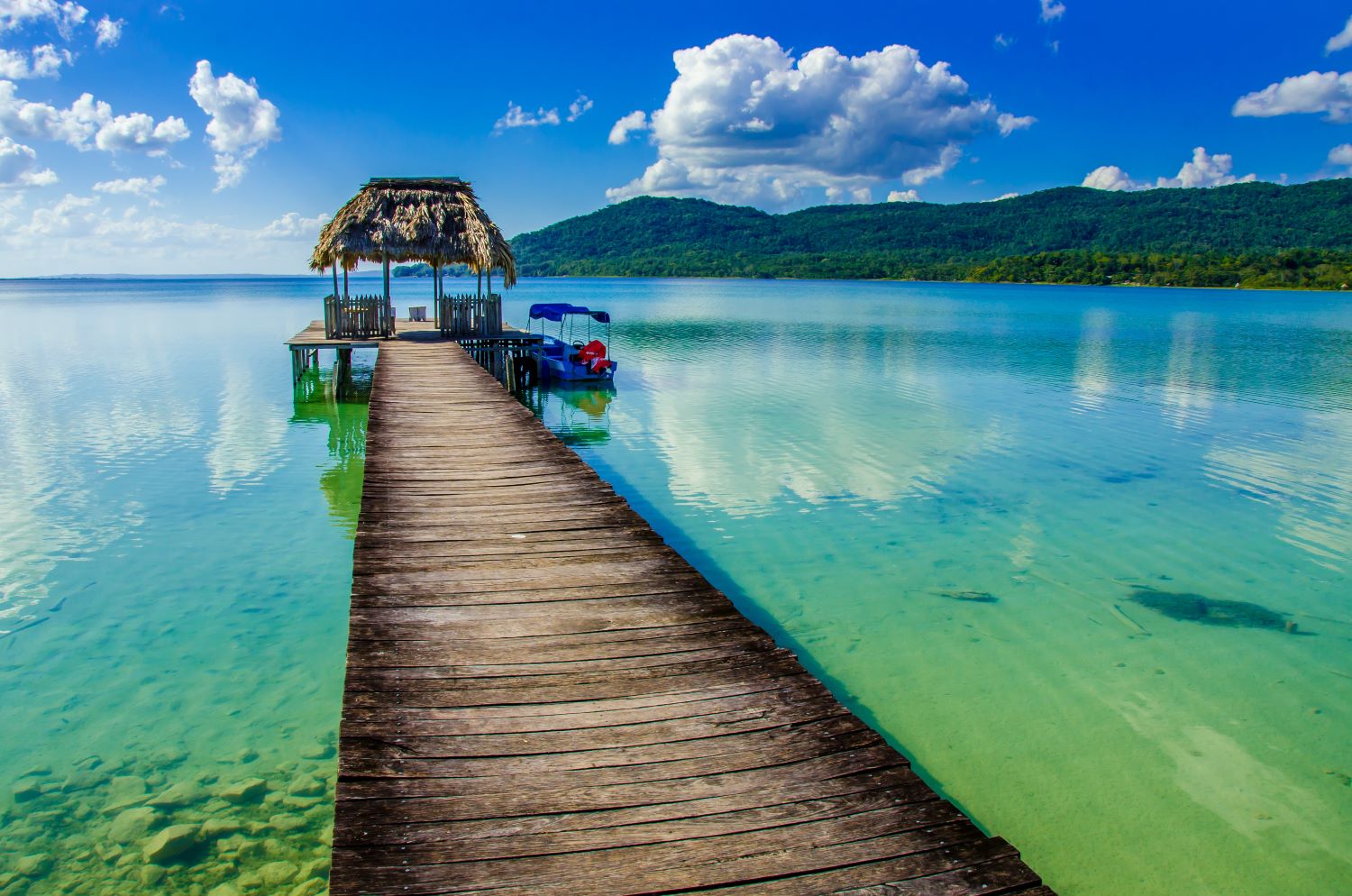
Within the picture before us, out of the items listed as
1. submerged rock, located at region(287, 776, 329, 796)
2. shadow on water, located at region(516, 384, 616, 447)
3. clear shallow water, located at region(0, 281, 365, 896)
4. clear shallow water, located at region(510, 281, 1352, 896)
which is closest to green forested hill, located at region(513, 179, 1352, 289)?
clear shallow water, located at region(510, 281, 1352, 896)

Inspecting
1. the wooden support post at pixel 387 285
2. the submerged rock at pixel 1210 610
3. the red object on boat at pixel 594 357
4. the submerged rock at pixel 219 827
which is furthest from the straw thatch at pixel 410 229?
the submerged rock at pixel 219 827

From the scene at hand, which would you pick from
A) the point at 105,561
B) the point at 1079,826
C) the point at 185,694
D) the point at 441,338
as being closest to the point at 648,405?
the point at 441,338

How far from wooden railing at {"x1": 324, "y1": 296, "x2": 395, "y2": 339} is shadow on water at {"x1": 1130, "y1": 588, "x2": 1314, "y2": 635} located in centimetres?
1650

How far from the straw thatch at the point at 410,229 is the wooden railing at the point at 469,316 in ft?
3.09

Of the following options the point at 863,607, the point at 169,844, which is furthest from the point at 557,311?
the point at 169,844

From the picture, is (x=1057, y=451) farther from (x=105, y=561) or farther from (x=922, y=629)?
(x=105, y=561)

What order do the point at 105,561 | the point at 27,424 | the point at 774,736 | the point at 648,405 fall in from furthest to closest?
the point at 648,405
the point at 27,424
the point at 105,561
the point at 774,736

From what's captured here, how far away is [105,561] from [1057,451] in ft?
41.7

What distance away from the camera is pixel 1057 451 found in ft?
44.2

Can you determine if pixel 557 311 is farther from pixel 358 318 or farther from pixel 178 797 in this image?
pixel 178 797

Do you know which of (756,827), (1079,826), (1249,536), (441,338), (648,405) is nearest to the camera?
(756,827)

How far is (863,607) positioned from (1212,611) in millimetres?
2998

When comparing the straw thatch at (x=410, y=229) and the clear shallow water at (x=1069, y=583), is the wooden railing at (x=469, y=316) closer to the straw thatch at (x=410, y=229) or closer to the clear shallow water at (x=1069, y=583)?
the straw thatch at (x=410, y=229)

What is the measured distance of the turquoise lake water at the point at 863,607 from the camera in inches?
177
